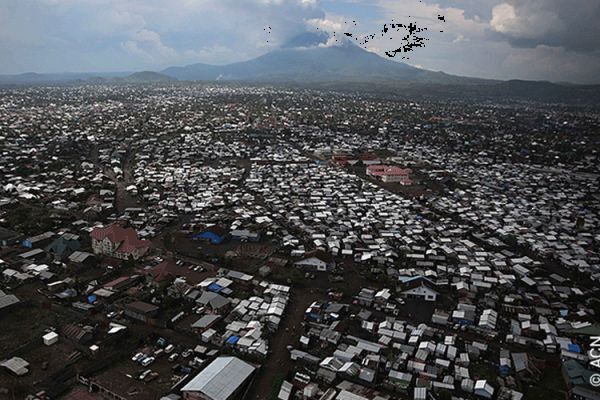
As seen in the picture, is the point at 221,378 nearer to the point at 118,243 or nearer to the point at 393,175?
the point at 118,243

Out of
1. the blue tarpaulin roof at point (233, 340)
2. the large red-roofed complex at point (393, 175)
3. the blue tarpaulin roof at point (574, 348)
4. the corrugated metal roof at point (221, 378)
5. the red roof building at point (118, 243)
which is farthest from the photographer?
the large red-roofed complex at point (393, 175)

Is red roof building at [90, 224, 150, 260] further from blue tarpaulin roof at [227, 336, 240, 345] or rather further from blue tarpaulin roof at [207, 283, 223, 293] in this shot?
blue tarpaulin roof at [227, 336, 240, 345]

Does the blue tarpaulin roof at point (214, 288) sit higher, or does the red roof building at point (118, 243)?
the red roof building at point (118, 243)

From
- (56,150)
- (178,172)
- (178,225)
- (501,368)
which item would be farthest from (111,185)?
(501,368)

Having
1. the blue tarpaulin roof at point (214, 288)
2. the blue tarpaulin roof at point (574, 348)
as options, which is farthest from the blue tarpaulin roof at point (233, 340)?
the blue tarpaulin roof at point (574, 348)

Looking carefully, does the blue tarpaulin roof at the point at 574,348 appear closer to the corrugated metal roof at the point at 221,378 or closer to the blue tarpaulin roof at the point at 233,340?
the corrugated metal roof at the point at 221,378

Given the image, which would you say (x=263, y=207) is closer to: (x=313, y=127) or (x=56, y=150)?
(x=56, y=150)
